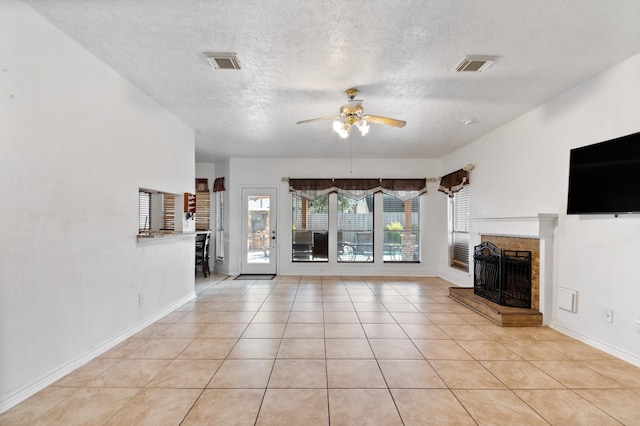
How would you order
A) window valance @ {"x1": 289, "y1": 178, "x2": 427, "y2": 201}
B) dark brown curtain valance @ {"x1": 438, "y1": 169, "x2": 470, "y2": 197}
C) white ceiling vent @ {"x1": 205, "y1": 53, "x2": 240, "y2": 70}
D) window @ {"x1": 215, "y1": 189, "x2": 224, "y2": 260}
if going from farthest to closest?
window @ {"x1": 215, "y1": 189, "x2": 224, "y2": 260} < window valance @ {"x1": 289, "y1": 178, "x2": 427, "y2": 201} < dark brown curtain valance @ {"x1": 438, "y1": 169, "x2": 470, "y2": 197} < white ceiling vent @ {"x1": 205, "y1": 53, "x2": 240, "y2": 70}

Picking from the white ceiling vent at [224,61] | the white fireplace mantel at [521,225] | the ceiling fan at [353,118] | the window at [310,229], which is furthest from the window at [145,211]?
the white fireplace mantel at [521,225]

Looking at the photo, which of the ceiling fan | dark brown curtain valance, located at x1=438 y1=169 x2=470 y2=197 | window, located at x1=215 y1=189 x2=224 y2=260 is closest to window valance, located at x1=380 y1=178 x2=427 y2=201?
dark brown curtain valance, located at x1=438 y1=169 x2=470 y2=197

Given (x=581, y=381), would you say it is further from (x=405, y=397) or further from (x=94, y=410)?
(x=94, y=410)

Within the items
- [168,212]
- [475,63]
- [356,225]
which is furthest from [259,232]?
[475,63]

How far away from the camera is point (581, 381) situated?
91.4 inches

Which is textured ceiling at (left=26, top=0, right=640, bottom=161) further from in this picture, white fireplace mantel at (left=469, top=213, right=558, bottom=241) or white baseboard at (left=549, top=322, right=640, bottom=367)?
white baseboard at (left=549, top=322, right=640, bottom=367)

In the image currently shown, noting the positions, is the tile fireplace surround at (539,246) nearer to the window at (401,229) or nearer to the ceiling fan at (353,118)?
the ceiling fan at (353,118)

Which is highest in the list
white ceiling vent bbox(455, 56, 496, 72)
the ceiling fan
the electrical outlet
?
white ceiling vent bbox(455, 56, 496, 72)

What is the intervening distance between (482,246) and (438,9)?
3.46 meters

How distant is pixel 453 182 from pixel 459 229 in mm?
941

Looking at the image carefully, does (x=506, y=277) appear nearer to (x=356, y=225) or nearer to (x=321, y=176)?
(x=356, y=225)

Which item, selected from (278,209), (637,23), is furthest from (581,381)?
(278,209)

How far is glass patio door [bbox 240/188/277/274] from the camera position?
6.62m

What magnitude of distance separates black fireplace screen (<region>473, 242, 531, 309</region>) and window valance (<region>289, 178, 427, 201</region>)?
8.26 ft
